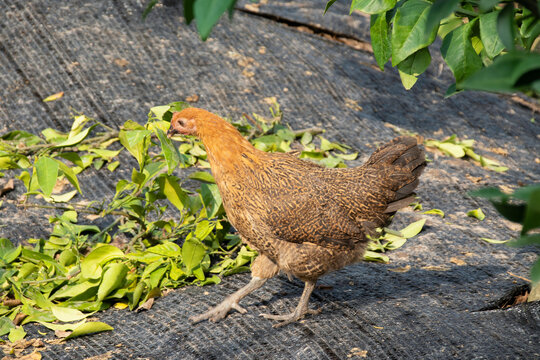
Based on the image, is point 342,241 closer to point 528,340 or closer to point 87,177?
point 528,340

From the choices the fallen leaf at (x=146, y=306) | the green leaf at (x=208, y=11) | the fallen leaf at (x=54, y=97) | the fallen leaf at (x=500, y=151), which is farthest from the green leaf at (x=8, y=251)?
the fallen leaf at (x=500, y=151)

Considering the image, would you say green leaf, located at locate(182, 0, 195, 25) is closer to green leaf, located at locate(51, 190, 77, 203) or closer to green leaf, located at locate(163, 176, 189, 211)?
green leaf, located at locate(163, 176, 189, 211)

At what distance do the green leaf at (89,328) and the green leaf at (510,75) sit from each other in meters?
2.03

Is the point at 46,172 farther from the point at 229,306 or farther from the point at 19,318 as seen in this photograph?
the point at 229,306

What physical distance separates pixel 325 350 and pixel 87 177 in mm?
1961

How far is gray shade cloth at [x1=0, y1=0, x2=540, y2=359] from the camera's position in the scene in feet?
7.38

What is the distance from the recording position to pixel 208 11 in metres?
0.73

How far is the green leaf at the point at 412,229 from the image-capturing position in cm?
316

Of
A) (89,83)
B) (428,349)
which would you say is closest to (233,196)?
(428,349)

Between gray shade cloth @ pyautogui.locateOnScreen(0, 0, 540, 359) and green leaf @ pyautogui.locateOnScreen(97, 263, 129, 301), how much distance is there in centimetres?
12

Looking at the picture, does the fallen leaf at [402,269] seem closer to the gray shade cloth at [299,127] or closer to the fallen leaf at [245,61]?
the gray shade cloth at [299,127]

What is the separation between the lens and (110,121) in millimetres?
3830

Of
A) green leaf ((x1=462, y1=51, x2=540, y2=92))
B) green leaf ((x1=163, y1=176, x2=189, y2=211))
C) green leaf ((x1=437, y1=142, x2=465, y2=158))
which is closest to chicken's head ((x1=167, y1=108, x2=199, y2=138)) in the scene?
green leaf ((x1=163, y1=176, x2=189, y2=211))

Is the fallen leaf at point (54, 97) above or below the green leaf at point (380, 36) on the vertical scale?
below
